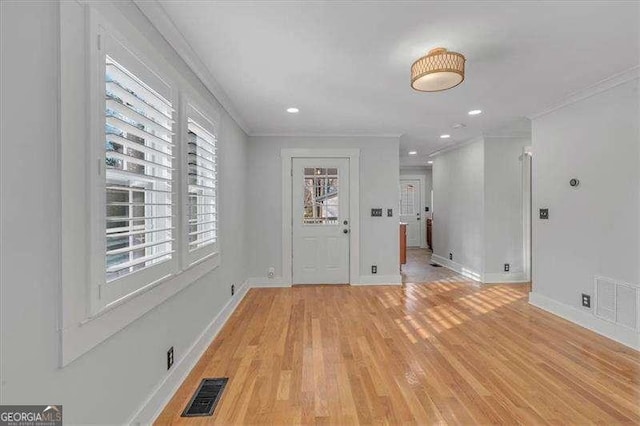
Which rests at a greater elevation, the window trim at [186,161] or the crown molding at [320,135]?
the crown molding at [320,135]

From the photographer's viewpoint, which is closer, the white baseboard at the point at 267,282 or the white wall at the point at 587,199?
the white wall at the point at 587,199

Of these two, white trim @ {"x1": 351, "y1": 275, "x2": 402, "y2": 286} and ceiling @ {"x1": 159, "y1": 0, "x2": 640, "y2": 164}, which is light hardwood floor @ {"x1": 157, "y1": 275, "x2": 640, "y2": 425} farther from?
ceiling @ {"x1": 159, "y1": 0, "x2": 640, "y2": 164}

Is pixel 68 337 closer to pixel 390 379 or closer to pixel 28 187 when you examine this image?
pixel 28 187

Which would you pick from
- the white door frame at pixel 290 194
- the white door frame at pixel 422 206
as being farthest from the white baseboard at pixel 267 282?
the white door frame at pixel 422 206

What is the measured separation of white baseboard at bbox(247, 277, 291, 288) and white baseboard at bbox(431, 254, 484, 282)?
10.1ft

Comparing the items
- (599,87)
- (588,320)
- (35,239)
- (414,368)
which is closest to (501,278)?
(588,320)

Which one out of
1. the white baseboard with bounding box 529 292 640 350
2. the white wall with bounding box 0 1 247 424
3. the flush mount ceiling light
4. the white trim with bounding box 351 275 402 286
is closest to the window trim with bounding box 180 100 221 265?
the white wall with bounding box 0 1 247 424

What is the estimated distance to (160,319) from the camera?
1.88m

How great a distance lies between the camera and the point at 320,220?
4730 millimetres

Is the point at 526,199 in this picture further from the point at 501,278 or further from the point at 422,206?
the point at 422,206

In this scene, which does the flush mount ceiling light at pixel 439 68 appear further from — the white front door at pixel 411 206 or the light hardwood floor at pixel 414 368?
the white front door at pixel 411 206

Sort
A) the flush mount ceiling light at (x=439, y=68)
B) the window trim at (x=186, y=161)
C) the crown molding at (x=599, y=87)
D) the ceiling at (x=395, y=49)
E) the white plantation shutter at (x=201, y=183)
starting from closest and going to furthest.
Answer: the ceiling at (x=395, y=49), the flush mount ceiling light at (x=439, y=68), the window trim at (x=186, y=161), the white plantation shutter at (x=201, y=183), the crown molding at (x=599, y=87)

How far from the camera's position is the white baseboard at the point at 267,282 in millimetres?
4641

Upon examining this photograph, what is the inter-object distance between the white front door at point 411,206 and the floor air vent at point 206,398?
7654 mm
